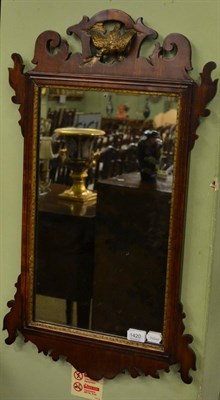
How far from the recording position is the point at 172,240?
1.18m

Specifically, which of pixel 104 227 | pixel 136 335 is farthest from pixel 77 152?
pixel 136 335

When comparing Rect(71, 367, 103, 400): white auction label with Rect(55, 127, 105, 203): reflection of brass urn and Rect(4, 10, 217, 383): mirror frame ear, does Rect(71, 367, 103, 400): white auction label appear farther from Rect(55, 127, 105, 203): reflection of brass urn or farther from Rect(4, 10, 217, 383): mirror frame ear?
Rect(55, 127, 105, 203): reflection of brass urn

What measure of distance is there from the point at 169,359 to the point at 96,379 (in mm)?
181

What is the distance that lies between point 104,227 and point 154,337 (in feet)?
0.88

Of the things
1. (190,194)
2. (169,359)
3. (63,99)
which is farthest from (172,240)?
(63,99)

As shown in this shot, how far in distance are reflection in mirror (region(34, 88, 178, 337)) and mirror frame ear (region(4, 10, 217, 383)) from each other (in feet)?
0.10

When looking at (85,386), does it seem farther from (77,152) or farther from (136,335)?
(77,152)

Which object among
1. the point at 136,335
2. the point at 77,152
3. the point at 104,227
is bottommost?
the point at 136,335

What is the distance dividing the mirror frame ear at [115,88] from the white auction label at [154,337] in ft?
0.04

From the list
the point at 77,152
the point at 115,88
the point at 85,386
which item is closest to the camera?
the point at 115,88

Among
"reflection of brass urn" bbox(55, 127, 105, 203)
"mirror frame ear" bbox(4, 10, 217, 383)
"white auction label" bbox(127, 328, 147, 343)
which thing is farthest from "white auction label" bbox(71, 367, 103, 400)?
"reflection of brass urn" bbox(55, 127, 105, 203)

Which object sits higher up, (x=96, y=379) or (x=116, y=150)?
(x=116, y=150)

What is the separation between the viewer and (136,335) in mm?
1243

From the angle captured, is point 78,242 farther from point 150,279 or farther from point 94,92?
point 94,92
